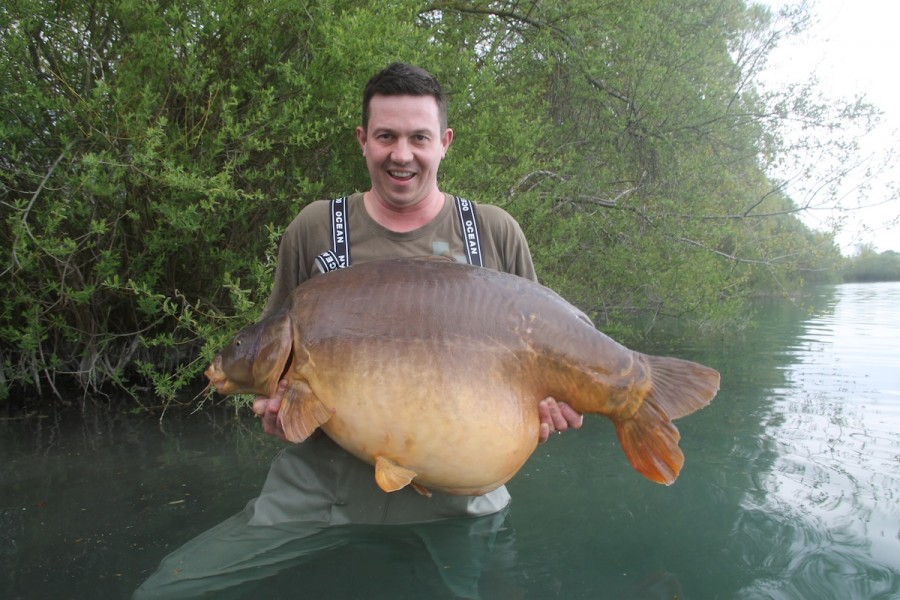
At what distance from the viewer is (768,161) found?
22.4 feet

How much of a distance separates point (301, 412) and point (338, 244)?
0.68 metres

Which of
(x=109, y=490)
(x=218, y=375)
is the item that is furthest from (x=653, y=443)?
(x=109, y=490)

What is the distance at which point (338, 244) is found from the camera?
240cm

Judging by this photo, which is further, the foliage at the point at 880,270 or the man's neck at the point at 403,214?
the foliage at the point at 880,270

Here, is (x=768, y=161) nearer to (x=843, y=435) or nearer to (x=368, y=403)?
(x=843, y=435)

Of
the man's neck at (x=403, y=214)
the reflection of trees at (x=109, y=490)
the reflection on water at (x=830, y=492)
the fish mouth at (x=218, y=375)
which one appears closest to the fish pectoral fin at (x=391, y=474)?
the fish mouth at (x=218, y=375)

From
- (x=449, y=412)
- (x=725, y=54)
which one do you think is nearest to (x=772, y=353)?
(x=725, y=54)

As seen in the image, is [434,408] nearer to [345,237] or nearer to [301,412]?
[301,412]

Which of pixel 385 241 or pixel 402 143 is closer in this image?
pixel 402 143

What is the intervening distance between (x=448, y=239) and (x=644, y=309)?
16.1 feet

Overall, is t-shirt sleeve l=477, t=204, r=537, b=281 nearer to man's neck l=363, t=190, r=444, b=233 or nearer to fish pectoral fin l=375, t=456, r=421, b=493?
man's neck l=363, t=190, r=444, b=233

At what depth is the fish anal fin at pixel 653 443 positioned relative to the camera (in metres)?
1.97

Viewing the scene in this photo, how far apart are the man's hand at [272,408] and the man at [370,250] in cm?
32

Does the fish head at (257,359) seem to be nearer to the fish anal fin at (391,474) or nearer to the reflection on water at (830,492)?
the fish anal fin at (391,474)
